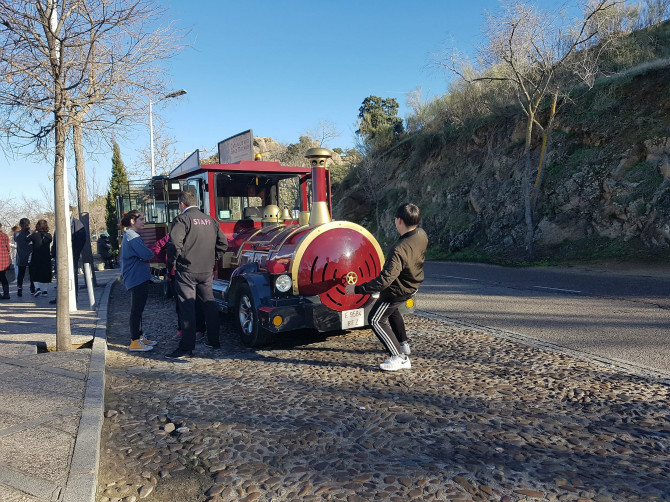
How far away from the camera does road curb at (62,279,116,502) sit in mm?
2826

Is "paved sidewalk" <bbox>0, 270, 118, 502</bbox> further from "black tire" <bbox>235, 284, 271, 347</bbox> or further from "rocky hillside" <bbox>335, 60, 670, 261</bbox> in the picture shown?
"rocky hillside" <bbox>335, 60, 670, 261</bbox>

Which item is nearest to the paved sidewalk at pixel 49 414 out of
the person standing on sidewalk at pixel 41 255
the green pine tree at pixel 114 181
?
the person standing on sidewalk at pixel 41 255

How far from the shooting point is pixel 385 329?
5.21m

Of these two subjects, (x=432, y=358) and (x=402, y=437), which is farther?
(x=432, y=358)

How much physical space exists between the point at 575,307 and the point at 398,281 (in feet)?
16.4

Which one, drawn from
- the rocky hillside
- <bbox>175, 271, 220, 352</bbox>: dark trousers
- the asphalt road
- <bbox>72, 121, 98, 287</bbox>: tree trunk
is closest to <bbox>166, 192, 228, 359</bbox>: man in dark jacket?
<bbox>175, 271, 220, 352</bbox>: dark trousers

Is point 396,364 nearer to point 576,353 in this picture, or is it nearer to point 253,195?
point 576,353

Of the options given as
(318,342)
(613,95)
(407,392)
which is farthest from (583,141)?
(407,392)

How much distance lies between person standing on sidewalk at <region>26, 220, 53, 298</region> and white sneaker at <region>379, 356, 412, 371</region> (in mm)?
9140

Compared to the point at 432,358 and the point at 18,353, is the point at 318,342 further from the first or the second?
the point at 18,353

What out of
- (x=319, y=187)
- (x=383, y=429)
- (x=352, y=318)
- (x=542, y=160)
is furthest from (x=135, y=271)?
(x=542, y=160)

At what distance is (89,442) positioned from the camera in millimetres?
3430

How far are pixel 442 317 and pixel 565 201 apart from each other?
12824mm

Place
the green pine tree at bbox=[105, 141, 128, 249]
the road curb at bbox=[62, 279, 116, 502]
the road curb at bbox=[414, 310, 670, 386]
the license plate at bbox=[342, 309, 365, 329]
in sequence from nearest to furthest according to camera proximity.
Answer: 1. the road curb at bbox=[62, 279, 116, 502]
2. the road curb at bbox=[414, 310, 670, 386]
3. the license plate at bbox=[342, 309, 365, 329]
4. the green pine tree at bbox=[105, 141, 128, 249]
